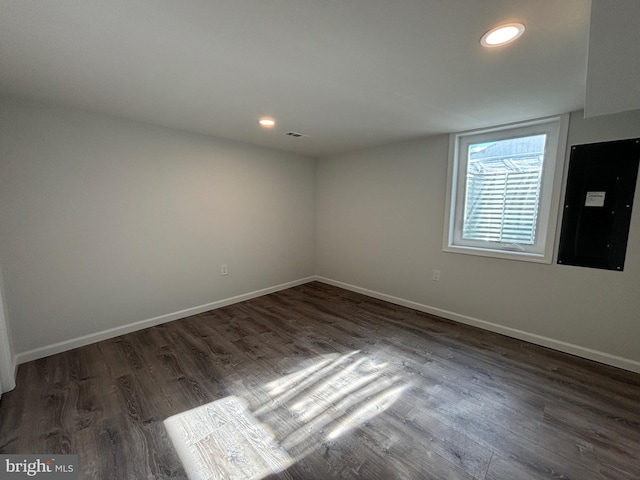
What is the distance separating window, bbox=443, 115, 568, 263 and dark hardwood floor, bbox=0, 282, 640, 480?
1013mm

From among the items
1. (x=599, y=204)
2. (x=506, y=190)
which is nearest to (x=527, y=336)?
(x=599, y=204)

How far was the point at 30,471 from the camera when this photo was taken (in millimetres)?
1274

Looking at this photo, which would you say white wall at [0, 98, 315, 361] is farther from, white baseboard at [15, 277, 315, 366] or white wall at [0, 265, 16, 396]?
white wall at [0, 265, 16, 396]

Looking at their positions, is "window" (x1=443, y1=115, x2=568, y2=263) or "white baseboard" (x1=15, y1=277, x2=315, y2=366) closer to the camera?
"white baseboard" (x1=15, y1=277, x2=315, y2=366)

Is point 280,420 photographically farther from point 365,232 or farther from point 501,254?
point 365,232

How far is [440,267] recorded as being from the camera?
314 centimetres

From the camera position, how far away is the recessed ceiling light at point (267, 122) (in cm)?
250

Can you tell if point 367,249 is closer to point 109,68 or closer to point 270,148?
point 270,148

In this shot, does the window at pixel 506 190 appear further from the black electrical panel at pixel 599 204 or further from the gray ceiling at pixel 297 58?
the gray ceiling at pixel 297 58

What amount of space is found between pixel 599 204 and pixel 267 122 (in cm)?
304

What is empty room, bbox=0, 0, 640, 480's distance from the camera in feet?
4.23

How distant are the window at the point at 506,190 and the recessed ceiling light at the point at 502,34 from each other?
1581 millimetres

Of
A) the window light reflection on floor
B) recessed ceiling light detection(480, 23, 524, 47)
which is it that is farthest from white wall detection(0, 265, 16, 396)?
recessed ceiling light detection(480, 23, 524, 47)

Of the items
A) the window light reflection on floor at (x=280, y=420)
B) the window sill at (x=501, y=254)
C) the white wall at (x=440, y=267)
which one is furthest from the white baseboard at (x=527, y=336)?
the window light reflection on floor at (x=280, y=420)
